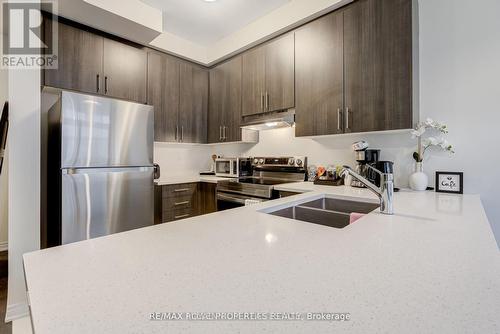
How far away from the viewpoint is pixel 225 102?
9.87 ft

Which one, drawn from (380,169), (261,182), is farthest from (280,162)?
(380,169)

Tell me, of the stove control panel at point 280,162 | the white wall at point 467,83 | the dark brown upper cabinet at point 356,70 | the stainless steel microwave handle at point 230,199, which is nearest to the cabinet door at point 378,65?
the dark brown upper cabinet at point 356,70

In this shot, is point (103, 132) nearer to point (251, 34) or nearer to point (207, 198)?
point (207, 198)

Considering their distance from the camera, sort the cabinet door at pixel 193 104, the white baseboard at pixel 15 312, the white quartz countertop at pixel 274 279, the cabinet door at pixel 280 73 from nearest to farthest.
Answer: the white quartz countertop at pixel 274 279 < the white baseboard at pixel 15 312 < the cabinet door at pixel 280 73 < the cabinet door at pixel 193 104

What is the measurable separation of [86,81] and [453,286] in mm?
2853

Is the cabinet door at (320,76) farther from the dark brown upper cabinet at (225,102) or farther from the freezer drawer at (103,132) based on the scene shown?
the freezer drawer at (103,132)

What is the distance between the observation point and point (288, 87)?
2.33 m

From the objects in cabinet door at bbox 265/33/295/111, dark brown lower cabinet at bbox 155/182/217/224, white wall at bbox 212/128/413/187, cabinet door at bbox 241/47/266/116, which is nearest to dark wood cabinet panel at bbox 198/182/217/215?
dark brown lower cabinet at bbox 155/182/217/224

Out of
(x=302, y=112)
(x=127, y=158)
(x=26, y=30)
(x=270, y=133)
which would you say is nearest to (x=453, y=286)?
(x=302, y=112)

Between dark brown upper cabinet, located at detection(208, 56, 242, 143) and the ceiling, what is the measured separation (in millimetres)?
375

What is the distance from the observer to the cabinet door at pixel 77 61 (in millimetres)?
2084

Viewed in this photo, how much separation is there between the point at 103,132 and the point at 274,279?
2.00 m

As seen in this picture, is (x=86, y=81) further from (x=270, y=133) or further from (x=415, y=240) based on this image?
(x=415, y=240)

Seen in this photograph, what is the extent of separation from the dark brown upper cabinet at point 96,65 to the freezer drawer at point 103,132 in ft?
1.56
